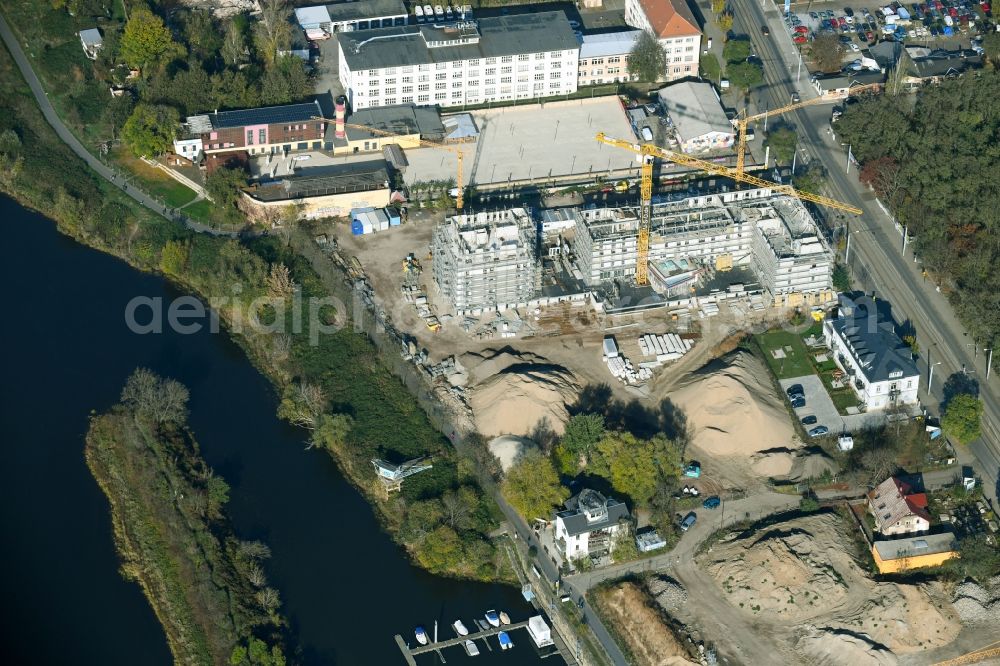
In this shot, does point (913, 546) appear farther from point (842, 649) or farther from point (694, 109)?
point (694, 109)

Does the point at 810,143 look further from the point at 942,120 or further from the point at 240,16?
the point at 240,16

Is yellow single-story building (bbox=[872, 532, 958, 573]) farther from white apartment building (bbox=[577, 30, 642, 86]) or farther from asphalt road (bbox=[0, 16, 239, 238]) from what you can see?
white apartment building (bbox=[577, 30, 642, 86])

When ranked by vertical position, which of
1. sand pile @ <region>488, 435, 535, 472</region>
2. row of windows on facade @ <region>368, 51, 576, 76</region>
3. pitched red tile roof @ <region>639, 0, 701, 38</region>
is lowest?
sand pile @ <region>488, 435, 535, 472</region>

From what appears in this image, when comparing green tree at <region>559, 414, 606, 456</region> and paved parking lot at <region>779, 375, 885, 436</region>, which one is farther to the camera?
paved parking lot at <region>779, 375, 885, 436</region>

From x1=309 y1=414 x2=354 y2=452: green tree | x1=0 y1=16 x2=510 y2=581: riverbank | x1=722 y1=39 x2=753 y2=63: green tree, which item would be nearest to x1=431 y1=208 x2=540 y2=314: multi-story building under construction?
x1=0 y1=16 x2=510 y2=581: riverbank

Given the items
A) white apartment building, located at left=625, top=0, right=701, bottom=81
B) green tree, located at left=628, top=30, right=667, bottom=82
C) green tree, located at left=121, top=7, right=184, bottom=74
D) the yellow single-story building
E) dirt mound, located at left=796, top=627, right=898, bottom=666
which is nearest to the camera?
dirt mound, located at left=796, top=627, right=898, bottom=666

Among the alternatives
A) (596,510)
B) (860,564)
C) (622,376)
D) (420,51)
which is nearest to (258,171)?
(420,51)

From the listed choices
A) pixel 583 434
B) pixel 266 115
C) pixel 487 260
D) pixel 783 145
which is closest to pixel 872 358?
pixel 583 434

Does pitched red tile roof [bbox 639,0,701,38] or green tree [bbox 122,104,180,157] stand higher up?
pitched red tile roof [bbox 639,0,701,38]
